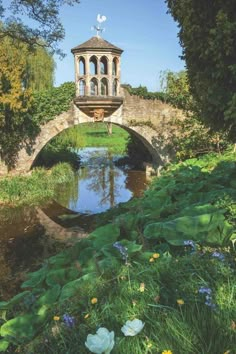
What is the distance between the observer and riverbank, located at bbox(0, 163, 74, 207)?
1497cm

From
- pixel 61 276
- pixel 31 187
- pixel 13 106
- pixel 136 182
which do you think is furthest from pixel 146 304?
pixel 136 182

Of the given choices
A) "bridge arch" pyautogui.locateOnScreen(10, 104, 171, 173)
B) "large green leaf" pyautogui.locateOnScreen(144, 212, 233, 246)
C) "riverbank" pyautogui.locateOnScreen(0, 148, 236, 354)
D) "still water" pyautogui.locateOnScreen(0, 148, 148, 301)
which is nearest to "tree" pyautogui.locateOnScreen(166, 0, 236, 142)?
"large green leaf" pyautogui.locateOnScreen(144, 212, 233, 246)

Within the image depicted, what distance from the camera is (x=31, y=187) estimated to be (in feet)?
53.3

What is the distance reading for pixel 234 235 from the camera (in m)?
3.86

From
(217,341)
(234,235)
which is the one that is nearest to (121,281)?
(217,341)

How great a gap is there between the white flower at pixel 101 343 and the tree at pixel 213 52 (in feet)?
9.88

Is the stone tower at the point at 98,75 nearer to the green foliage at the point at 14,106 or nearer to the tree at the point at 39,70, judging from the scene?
the green foliage at the point at 14,106

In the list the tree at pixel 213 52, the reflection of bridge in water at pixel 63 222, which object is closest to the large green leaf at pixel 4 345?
the tree at pixel 213 52

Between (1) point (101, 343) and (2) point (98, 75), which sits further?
(2) point (98, 75)

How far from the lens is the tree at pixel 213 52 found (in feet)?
14.1

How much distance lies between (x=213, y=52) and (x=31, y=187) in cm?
1270

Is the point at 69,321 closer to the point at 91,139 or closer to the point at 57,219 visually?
the point at 57,219

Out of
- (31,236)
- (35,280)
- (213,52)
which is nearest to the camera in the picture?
(35,280)

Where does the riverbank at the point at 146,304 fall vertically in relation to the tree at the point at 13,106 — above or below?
below
